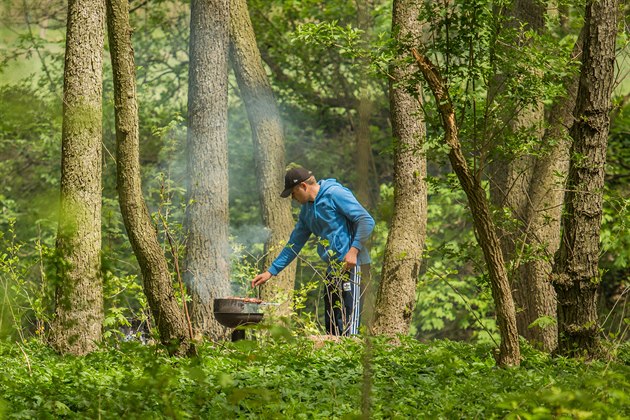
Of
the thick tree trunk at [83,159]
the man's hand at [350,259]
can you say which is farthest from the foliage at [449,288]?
the thick tree trunk at [83,159]

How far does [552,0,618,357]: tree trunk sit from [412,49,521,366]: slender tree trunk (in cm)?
79

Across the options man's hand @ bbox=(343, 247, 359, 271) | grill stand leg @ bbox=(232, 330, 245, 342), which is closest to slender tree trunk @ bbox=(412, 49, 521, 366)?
man's hand @ bbox=(343, 247, 359, 271)

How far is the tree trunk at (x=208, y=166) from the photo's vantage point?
36.9 ft

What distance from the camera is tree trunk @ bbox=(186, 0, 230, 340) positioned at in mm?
11258

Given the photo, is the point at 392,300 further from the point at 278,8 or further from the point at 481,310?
the point at 278,8

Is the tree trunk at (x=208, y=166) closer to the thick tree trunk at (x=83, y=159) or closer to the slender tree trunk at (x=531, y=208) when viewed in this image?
the thick tree trunk at (x=83, y=159)

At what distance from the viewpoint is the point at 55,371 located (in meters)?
7.17

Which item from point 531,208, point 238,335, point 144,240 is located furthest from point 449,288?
point 144,240

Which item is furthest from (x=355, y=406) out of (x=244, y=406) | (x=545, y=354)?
(x=545, y=354)

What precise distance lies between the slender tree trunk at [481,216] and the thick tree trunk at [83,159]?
9.80ft

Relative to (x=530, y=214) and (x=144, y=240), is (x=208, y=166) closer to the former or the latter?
(x=530, y=214)

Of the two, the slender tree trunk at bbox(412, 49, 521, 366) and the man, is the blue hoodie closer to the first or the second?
the man

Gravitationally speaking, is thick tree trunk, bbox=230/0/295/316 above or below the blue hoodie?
above

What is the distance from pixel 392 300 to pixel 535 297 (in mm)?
1481
